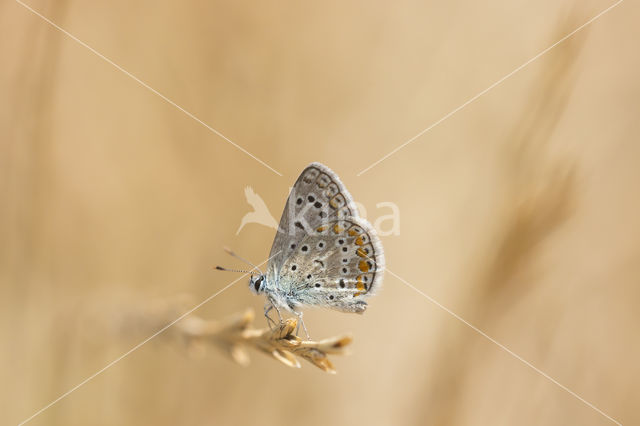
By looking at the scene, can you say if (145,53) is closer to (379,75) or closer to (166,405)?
(379,75)

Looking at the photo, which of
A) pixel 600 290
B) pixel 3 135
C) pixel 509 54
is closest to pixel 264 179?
pixel 3 135

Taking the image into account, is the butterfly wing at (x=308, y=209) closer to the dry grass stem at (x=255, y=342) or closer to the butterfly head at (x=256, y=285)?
the butterfly head at (x=256, y=285)

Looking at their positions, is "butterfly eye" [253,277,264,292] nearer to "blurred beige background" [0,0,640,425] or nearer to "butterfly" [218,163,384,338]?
"butterfly" [218,163,384,338]

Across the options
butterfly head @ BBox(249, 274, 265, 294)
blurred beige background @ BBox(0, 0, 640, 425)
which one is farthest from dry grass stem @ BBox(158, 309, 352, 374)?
butterfly head @ BBox(249, 274, 265, 294)

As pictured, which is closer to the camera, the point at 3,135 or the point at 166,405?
the point at 3,135

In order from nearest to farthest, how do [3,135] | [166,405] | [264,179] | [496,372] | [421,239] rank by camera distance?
[3,135] → [166,405] → [496,372] → [264,179] → [421,239]

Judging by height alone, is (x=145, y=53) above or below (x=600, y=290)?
above

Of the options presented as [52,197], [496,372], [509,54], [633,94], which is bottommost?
[496,372]
